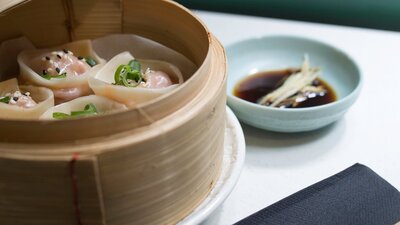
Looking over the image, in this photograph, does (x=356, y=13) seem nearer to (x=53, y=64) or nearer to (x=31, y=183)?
(x=53, y=64)

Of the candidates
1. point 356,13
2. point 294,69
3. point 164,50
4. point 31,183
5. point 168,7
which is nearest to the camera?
point 31,183

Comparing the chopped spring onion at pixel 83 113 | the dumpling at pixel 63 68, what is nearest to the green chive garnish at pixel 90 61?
the dumpling at pixel 63 68

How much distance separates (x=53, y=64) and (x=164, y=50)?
0.29m

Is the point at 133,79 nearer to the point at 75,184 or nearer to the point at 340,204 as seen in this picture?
the point at 75,184

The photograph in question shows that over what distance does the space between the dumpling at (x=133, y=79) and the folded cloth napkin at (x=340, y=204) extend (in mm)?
361

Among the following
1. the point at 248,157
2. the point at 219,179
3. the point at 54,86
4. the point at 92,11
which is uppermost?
the point at 92,11

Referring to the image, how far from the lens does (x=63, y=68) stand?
4.18 ft

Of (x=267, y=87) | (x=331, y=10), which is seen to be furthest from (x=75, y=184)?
(x=331, y=10)

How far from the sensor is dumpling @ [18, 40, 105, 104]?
1.19 m

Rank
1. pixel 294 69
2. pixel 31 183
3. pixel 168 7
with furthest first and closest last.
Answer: pixel 294 69 → pixel 168 7 → pixel 31 183

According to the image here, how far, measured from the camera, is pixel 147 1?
127 cm

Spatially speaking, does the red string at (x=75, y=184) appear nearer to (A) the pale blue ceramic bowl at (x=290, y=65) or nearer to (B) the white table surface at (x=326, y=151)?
(B) the white table surface at (x=326, y=151)

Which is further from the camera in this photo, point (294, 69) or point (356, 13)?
point (356, 13)

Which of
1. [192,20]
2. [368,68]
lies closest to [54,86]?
[192,20]
